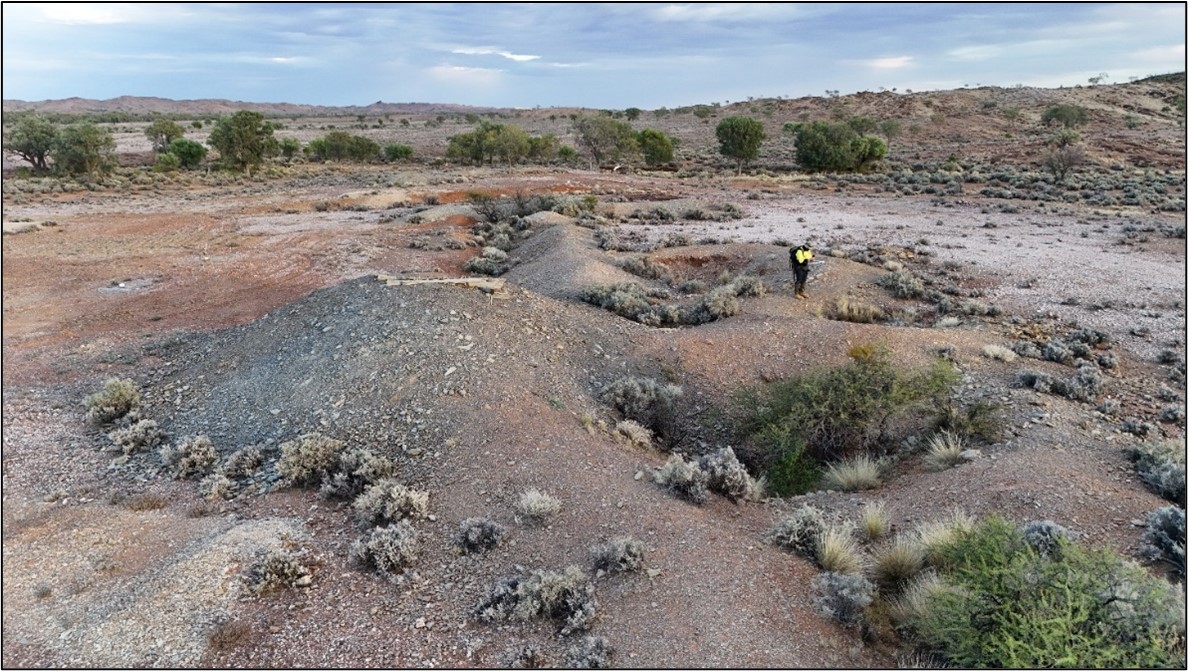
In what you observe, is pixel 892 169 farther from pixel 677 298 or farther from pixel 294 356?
pixel 294 356

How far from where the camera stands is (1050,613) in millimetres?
4098

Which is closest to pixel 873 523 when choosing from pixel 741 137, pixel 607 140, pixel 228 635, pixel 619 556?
pixel 619 556

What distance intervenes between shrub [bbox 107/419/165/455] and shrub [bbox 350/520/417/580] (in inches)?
157

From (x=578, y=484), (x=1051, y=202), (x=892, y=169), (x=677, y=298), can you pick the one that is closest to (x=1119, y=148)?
(x=892, y=169)

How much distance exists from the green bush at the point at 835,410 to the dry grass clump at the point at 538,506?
2826mm

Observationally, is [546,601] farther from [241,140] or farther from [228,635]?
[241,140]

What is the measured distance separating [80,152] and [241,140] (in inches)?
335

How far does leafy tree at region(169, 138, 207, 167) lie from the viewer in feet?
147

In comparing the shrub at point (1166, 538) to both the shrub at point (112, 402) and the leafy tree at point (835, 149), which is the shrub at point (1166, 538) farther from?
the leafy tree at point (835, 149)

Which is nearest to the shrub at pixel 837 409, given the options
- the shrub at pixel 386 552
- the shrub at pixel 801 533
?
the shrub at pixel 801 533

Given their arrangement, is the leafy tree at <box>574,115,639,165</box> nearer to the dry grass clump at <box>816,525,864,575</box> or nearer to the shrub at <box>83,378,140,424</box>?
the shrub at <box>83,378,140,424</box>

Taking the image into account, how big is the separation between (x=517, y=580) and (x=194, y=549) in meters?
2.83

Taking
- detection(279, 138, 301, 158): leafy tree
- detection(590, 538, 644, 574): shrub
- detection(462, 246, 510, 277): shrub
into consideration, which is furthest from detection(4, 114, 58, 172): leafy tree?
detection(590, 538, 644, 574): shrub

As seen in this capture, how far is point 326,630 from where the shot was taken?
16.5 feet
